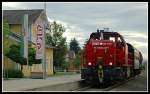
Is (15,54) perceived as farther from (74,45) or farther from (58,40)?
→ (74,45)

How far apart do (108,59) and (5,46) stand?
1613cm

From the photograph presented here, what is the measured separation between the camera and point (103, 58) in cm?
2883

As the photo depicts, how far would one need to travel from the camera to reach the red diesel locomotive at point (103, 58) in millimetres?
27922

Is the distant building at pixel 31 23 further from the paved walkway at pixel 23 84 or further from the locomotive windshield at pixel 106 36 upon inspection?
the locomotive windshield at pixel 106 36

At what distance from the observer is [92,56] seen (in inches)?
1140

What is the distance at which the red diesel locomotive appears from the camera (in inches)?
1099

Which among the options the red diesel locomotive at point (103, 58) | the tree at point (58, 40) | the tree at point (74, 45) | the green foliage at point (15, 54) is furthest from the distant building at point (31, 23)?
the tree at point (74, 45)

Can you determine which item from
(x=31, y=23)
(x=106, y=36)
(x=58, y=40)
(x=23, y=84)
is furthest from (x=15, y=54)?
(x=58, y=40)

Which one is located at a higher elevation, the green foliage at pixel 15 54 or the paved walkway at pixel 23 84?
the green foliage at pixel 15 54

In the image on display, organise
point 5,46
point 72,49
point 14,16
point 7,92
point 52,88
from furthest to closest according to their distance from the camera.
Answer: point 72,49, point 14,16, point 5,46, point 52,88, point 7,92

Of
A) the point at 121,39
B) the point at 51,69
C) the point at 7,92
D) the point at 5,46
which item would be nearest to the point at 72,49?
the point at 51,69

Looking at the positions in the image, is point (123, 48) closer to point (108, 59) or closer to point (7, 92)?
point (108, 59)

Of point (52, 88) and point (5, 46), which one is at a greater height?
point (5, 46)

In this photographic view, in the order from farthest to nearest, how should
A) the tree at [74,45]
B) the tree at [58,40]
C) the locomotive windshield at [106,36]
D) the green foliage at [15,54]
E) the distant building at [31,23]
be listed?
the tree at [74,45], the tree at [58,40], the distant building at [31,23], the green foliage at [15,54], the locomotive windshield at [106,36]
